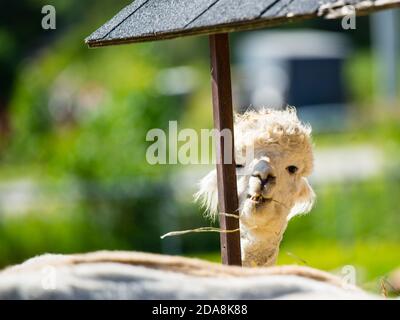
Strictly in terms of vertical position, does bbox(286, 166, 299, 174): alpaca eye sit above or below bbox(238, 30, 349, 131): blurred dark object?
below

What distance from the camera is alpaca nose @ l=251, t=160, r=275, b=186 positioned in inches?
206

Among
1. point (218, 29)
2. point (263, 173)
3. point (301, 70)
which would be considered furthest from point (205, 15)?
point (301, 70)

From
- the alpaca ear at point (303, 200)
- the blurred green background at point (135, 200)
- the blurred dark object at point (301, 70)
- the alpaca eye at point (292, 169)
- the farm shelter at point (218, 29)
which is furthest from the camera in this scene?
the blurred dark object at point (301, 70)

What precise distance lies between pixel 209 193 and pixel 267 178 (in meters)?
0.38

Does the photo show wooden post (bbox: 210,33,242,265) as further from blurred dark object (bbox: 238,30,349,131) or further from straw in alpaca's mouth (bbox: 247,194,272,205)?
blurred dark object (bbox: 238,30,349,131)

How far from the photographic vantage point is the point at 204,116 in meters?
26.5

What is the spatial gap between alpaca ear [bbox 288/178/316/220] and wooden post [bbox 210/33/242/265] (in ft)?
2.67

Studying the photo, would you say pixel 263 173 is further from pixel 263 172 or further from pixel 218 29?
pixel 218 29

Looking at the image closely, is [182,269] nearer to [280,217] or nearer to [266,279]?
[266,279]

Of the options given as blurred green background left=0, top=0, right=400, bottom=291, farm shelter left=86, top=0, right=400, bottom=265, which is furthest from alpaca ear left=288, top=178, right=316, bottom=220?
blurred green background left=0, top=0, right=400, bottom=291

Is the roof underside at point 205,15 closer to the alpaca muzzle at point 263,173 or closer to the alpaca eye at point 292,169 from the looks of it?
the alpaca muzzle at point 263,173

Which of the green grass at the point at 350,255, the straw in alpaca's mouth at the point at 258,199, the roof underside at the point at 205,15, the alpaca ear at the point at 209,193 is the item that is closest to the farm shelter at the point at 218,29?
the roof underside at the point at 205,15

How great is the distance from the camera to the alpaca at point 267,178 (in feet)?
17.1

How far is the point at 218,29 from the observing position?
4.23 meters
